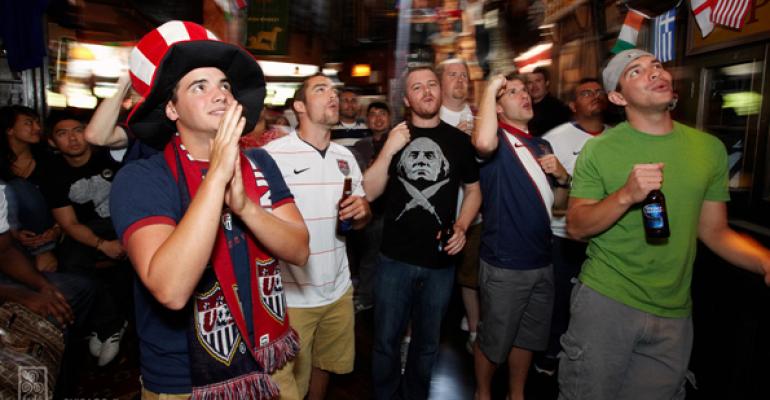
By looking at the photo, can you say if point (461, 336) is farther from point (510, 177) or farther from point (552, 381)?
point (510, 177)

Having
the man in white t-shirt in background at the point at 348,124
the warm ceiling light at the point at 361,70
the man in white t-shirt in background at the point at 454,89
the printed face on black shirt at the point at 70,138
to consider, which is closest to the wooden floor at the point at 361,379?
the printed face on black shirt at the point at 70,138

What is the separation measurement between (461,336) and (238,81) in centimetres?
352

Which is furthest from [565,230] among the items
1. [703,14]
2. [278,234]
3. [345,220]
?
[278,234]

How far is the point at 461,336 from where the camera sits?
15.3 feet

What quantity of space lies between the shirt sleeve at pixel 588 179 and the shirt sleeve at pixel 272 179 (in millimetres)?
1407

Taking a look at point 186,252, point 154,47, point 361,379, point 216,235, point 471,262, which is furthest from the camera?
point 471,262

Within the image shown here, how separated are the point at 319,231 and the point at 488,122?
119 cm

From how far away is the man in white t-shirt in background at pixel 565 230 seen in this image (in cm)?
379

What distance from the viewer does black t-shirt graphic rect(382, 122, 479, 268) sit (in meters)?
3.05

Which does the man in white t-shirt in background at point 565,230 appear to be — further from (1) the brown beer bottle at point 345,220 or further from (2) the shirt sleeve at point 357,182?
(1) the brown beer bottle at point 345,220

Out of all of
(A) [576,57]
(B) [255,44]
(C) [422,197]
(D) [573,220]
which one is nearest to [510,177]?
(C) [422,197]

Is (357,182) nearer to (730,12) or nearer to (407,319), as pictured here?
(407,319)

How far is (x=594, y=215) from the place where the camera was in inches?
88.0

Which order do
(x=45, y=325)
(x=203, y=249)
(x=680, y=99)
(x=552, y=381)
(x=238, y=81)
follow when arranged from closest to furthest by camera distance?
1. (x=203, y=249)
2. (x=238, y=81)
3. (x=45, y=325)
4. (x=552, y=381)
5. (x=680, y=99)
